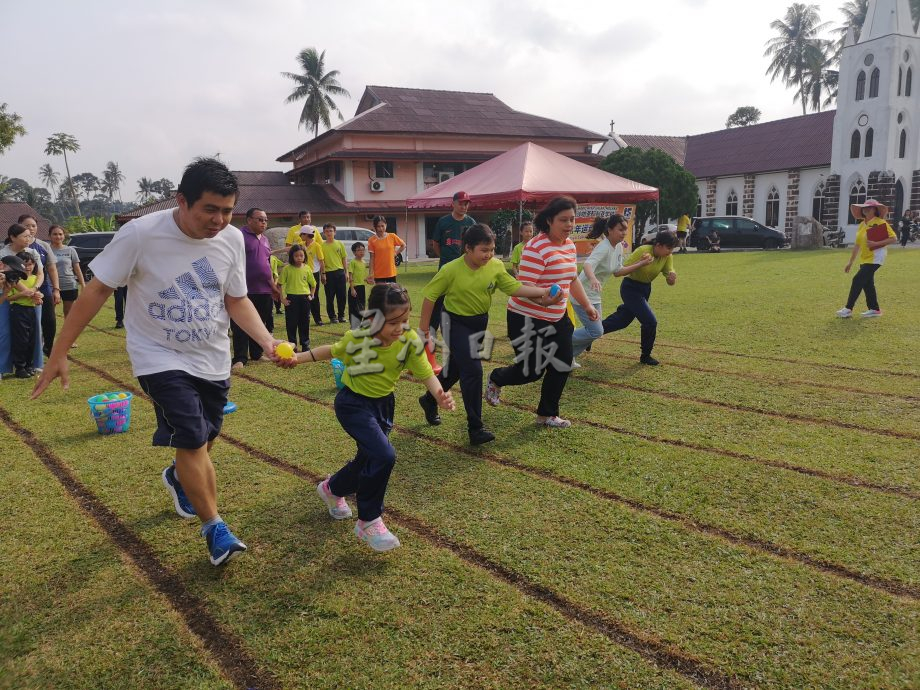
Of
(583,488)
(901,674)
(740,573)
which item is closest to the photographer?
(901,674)

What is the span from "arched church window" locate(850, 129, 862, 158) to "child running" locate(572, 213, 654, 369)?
36.1m

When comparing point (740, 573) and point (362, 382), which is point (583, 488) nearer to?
point (740, 573)

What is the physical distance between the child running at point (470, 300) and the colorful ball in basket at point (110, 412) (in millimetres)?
2743

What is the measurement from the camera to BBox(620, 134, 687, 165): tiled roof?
46.7 meters

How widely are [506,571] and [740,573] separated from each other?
1133mm

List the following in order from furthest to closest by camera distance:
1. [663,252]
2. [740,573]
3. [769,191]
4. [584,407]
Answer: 1. [769,191]
2. [663,252]
3. [584,407]
4. [740,573]

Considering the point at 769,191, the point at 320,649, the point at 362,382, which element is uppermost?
the point at 769,191

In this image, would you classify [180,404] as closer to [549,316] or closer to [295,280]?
[549,316]

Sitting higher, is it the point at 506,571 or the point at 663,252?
the point at 663,252

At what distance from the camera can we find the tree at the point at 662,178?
32.9 meters

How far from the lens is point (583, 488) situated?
4.20 metres

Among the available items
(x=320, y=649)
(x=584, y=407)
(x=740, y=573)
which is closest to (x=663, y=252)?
(x=584, y=407)

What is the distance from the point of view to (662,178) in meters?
32.9

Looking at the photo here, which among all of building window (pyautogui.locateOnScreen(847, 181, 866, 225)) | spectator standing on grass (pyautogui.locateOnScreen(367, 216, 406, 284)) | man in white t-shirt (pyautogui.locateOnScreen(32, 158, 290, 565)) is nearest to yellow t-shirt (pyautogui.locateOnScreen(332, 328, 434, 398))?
man in white t-shirt (pyautogui.locateOnScreen(32, 158, 290, 565))
